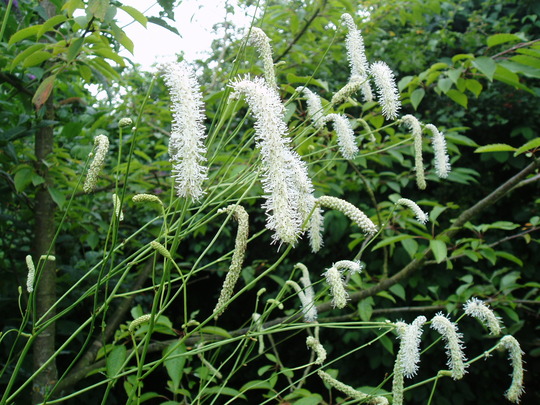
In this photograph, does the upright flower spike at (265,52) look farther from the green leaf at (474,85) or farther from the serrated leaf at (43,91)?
the green leaf at (474,85)

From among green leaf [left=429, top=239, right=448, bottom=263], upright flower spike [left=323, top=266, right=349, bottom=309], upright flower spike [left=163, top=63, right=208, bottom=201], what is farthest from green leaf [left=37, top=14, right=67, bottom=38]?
green leaf [left=429, top=239, right=448, bottom=263]

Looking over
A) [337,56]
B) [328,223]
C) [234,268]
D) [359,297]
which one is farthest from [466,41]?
[234,268]

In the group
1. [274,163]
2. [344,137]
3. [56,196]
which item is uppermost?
A: [274,163]

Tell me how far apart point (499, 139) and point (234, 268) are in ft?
8.30

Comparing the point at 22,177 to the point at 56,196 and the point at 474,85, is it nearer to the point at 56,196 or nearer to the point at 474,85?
the point at 56,196

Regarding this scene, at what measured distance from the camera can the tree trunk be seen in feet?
4.39

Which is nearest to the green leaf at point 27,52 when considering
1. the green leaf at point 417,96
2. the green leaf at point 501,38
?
the green leaf at point 417,96

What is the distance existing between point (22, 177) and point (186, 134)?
87 centimetres

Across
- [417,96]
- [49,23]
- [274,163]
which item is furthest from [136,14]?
[417,96]

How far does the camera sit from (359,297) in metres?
1.64

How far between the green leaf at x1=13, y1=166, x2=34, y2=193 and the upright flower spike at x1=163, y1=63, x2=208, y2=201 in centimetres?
77

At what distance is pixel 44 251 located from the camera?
4.76 ft

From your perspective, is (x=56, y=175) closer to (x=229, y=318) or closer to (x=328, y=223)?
(x=328, y=223)

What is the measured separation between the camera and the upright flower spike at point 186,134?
627mm
